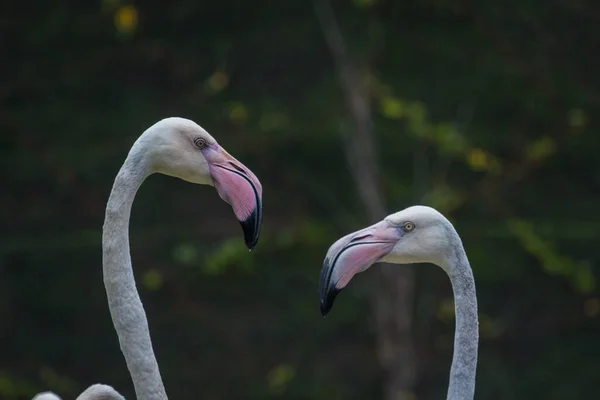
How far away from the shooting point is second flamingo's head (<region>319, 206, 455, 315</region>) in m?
4.32

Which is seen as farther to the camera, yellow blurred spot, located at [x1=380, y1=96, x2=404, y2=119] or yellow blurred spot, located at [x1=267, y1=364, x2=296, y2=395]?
yellow blurred spot, located at [x1=267, y1=364, x2=296, y2=395]

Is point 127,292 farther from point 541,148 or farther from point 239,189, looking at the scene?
point 541,148

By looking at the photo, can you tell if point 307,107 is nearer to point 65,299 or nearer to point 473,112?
point 473,112

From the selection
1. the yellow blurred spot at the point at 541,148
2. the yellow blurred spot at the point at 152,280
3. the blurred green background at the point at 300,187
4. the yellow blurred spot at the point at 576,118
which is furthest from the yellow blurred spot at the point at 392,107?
the yellow blurred spot at the point at 152,280

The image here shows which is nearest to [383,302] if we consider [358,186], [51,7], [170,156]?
[358,186]

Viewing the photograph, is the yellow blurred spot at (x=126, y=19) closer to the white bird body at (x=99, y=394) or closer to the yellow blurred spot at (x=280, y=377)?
the yellow blurred spot at (x=280, y=377)

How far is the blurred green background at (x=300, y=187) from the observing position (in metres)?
8.01

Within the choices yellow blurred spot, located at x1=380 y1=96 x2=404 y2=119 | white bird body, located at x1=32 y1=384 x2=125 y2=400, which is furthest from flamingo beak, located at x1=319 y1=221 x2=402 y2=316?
yellow blurred spot, located at x1=380 y1=96 x2=404 y2=119

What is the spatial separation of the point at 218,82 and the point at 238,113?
231 mm

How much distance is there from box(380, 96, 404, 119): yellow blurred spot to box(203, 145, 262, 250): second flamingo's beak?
11.6ft

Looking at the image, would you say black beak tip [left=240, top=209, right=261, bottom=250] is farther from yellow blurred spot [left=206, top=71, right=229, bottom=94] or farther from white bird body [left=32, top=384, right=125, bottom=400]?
yellow blurred spot [left=206, top=71, right=229, bottom=94]

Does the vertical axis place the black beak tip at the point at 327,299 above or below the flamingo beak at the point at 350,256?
below

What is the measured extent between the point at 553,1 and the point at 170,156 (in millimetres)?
4510

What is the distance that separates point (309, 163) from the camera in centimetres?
812
